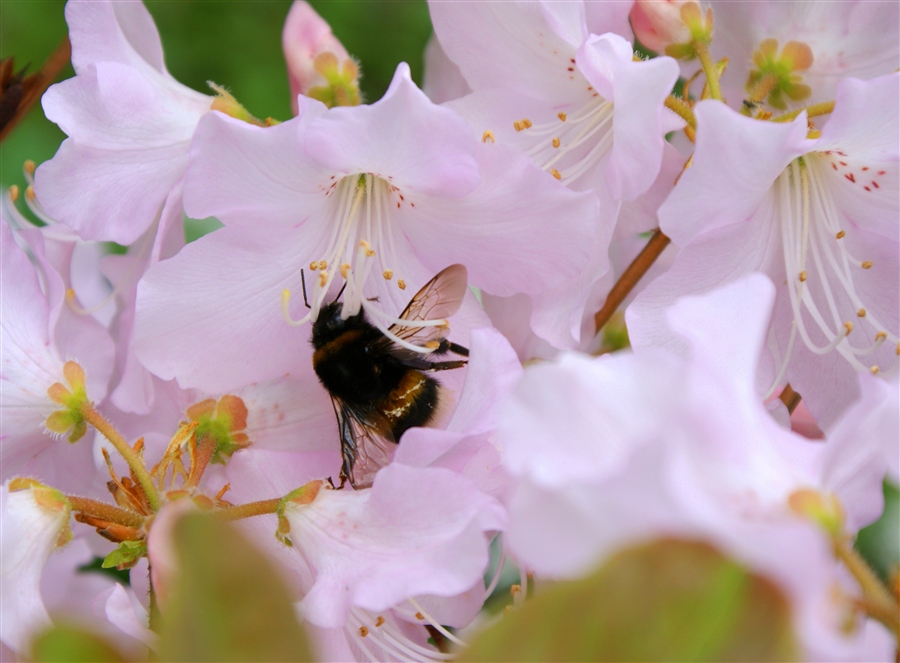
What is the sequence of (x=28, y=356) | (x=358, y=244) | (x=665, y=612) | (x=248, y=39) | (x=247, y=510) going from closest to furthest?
(x=665, y=612) → (x=247, y=510) → (x=28, y=356) → (x=358, y=244) → (x=248, y=39)

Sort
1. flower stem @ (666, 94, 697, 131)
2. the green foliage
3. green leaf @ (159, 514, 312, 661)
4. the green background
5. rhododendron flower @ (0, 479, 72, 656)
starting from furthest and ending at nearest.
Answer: the green background, the green foliage, flower stem @ (666, 94, 697, 131), rhododendron flower @ (0, 479, 72, 656), green leaf @ (159, 514, 312, 661)

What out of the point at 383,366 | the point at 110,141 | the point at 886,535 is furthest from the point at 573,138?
the point at 886,535

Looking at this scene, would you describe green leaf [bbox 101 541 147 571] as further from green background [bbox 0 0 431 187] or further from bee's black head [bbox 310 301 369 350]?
green background [bbox 0 0 431 187]

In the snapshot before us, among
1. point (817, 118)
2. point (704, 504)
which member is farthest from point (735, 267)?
point (704, 504)

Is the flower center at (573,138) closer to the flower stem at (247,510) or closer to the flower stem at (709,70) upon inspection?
the flower stem at (709,70)

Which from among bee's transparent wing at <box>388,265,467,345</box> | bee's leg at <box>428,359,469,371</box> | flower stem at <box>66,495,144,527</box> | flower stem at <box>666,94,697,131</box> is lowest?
bee's leg at <box>428,359,469,371</box>

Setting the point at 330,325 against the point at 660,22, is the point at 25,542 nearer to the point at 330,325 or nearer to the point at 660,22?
the point at 330,325

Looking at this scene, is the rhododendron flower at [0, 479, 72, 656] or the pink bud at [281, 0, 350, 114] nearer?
the rhododendron flower at [0, 479, 72, 656]

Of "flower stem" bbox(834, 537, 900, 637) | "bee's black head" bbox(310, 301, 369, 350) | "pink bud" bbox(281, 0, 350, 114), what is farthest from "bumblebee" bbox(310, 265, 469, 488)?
"flower stem" bbox(834, 537, 900, 637)
